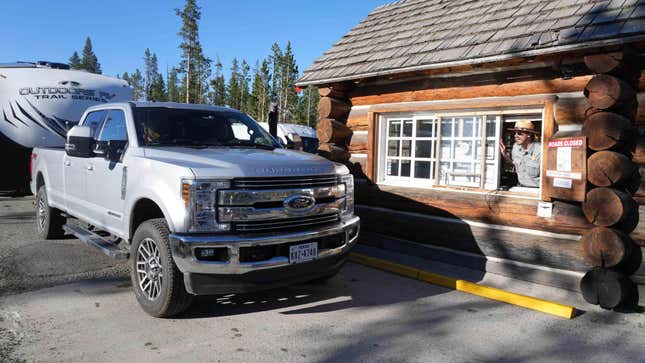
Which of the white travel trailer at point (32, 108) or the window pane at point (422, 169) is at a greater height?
the white travel trailer at point (32, 108)

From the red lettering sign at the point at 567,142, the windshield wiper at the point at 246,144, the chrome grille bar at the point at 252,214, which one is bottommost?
the chrome grille bar at the point at 252,214

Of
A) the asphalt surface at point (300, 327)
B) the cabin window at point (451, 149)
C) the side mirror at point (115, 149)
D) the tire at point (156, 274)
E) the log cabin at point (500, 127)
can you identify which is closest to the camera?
the asphalt surface at point (300, 327)

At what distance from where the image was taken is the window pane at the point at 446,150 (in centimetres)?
672

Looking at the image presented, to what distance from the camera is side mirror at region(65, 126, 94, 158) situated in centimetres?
535

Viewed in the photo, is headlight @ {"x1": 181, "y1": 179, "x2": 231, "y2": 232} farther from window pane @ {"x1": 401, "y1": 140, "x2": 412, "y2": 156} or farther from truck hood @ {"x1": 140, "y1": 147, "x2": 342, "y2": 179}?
window pane @ {"x1": 401, "y1": 140, "x2": 412, "y2": 156}

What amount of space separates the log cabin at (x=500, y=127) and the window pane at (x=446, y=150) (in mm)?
16


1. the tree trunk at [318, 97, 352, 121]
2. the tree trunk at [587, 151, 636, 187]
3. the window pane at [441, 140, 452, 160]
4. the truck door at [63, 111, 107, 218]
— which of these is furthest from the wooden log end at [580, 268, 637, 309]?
the truck door at [63, 111, 107, 218]

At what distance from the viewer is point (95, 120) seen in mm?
6258

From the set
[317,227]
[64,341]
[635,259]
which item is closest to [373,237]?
[317,227]

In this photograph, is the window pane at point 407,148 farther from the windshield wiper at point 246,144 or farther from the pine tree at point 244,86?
the pine tree at point 244,86

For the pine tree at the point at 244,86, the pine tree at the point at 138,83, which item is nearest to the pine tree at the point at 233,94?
the pine tree at the point at 244,86

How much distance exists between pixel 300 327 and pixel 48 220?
5092 millimetres

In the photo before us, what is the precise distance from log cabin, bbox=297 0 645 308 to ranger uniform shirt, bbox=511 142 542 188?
5 cm

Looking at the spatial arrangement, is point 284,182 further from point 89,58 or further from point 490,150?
point 89,58
